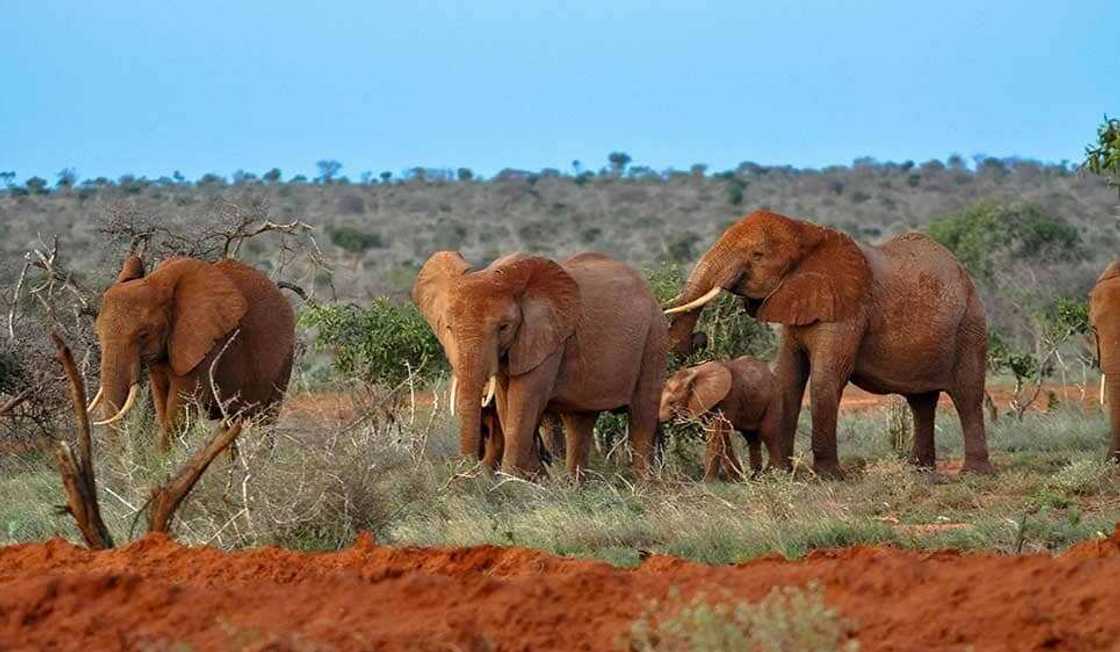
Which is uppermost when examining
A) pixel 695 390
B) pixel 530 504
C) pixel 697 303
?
pixel 697 303

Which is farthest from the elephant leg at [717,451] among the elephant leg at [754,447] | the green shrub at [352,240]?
the green shrub at [352,240]

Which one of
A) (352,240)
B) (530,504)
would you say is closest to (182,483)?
(530,504)

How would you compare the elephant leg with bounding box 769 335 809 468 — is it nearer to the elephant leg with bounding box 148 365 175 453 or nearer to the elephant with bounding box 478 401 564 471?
the elephant with bounding box 478 401 564 471

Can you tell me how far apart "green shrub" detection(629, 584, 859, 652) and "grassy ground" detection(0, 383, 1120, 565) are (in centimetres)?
493

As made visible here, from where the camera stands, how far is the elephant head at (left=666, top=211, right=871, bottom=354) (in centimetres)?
1728

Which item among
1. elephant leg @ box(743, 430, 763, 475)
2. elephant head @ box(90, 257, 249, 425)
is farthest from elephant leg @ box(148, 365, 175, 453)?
elephant leg @ box(743, 430, 763, 475)

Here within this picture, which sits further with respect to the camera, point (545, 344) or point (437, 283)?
point (437, 283)

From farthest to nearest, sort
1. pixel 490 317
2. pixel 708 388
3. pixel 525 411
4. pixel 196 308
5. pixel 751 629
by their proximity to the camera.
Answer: pixel 708 388 < pixel 196 308 < pixel 525 411 < pixel 490 317 < pixel 751 629

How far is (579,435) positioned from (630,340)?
35.2 inches

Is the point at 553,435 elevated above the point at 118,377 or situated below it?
below

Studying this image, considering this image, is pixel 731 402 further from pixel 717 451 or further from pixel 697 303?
pixel 697 303

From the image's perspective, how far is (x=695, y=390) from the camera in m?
18.5

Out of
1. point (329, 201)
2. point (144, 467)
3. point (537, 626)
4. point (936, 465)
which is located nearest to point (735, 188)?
point (329, 201)

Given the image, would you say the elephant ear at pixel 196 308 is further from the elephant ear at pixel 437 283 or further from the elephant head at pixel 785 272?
the elephant head at pixel 785 272
